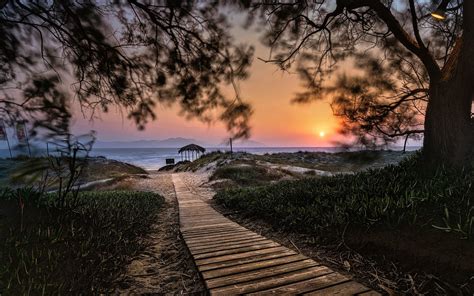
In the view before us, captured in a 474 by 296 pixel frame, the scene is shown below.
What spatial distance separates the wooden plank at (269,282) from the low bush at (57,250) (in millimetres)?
1156

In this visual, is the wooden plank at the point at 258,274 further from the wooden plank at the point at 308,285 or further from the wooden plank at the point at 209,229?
the wooden plank at the point at 209,229

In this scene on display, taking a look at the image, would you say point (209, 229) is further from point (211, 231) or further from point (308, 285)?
point (308, 285)

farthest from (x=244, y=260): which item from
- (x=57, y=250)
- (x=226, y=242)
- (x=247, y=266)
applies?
(x=57, y=250)

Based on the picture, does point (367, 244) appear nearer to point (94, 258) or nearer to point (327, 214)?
point (327, 214)

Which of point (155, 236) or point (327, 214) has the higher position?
point (327, 214)

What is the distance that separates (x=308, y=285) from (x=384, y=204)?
85.0 inches

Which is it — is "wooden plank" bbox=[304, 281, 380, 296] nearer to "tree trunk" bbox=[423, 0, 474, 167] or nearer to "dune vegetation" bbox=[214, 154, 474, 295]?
"dune vegetation" bbox=[214, 154, 474, 295]

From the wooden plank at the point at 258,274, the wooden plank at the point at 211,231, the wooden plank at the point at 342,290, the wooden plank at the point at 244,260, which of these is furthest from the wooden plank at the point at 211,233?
the wooden plank at the point at 342,290

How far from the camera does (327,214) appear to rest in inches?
159

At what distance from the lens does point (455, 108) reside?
515cm

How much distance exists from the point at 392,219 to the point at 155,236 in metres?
3.78

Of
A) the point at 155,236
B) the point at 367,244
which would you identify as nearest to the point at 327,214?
the point at 367,244

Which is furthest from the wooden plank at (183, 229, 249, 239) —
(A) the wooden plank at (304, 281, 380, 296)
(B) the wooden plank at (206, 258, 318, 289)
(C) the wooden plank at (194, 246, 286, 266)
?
(A) the wooden plank at (304, 281, 380, 296)

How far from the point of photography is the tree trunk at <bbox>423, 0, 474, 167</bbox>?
4.84 metres
